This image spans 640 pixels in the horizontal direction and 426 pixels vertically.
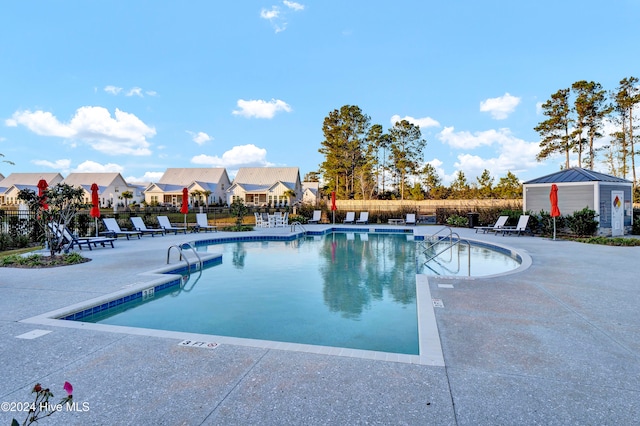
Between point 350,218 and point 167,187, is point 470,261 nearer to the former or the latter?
point 350,218

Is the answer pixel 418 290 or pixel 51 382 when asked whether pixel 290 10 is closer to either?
pixel 418 290

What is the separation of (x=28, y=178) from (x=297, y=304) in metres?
57.6

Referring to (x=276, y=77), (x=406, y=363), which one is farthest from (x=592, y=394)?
(x=276, y=77)

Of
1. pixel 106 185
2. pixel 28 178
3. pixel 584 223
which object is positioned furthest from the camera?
pixel 28 178

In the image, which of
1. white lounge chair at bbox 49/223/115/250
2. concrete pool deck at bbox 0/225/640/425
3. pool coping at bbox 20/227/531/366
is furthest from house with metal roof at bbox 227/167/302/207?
concrete pool deck at bbox 0/225/640/425

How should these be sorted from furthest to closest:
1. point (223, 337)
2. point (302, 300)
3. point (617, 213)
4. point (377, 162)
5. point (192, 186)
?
1. point (192, 186)
2. point (377, 162)
3. point (617, 213)
4. point (302, 300)
5. point (223, 337)

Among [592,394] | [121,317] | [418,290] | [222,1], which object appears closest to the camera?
[592,394]

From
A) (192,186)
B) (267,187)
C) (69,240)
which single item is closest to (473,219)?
(69,240)

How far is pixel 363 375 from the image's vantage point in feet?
9.16

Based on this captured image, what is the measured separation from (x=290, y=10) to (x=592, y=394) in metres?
17.9

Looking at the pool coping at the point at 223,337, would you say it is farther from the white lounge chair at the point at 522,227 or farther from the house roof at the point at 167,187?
the house roof at the point at 167,187

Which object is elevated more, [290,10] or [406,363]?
[290,10]

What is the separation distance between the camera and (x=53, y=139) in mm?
22938

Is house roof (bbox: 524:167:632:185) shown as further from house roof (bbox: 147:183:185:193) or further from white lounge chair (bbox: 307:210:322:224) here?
house roof (bbox: 147:183:185:193)
